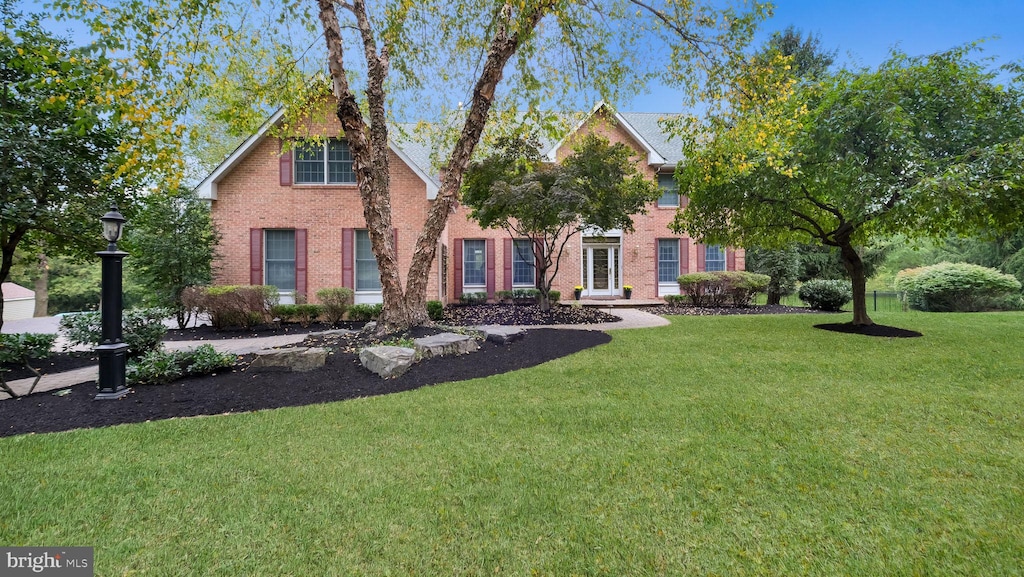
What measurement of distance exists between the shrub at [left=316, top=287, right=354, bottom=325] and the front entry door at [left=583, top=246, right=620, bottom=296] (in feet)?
29.4

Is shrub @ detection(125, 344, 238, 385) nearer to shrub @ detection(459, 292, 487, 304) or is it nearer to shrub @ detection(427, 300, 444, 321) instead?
shrub @ detection(427, 300, 444, 321)

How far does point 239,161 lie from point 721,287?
1526 cm

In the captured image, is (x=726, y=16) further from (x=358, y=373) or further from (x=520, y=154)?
(x=358, y=373)

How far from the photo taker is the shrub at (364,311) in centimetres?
1118

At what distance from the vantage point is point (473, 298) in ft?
49.9

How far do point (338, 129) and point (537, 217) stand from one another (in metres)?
5.97

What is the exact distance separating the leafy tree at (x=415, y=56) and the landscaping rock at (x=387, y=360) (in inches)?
63.2

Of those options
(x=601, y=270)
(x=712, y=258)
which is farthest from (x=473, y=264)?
(x=712, y=258)

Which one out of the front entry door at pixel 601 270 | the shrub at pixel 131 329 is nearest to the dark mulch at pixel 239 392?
the shrub at pixel 131 329

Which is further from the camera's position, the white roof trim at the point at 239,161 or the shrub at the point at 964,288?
the shrub at the point at 964,288

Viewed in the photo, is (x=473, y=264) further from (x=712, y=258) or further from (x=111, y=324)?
(x=111, y=324)

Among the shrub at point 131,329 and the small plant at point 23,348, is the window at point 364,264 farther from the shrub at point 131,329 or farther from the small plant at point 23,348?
the small plant at point 23,348

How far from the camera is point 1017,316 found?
11.5 meters

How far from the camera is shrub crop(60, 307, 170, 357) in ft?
20.4
